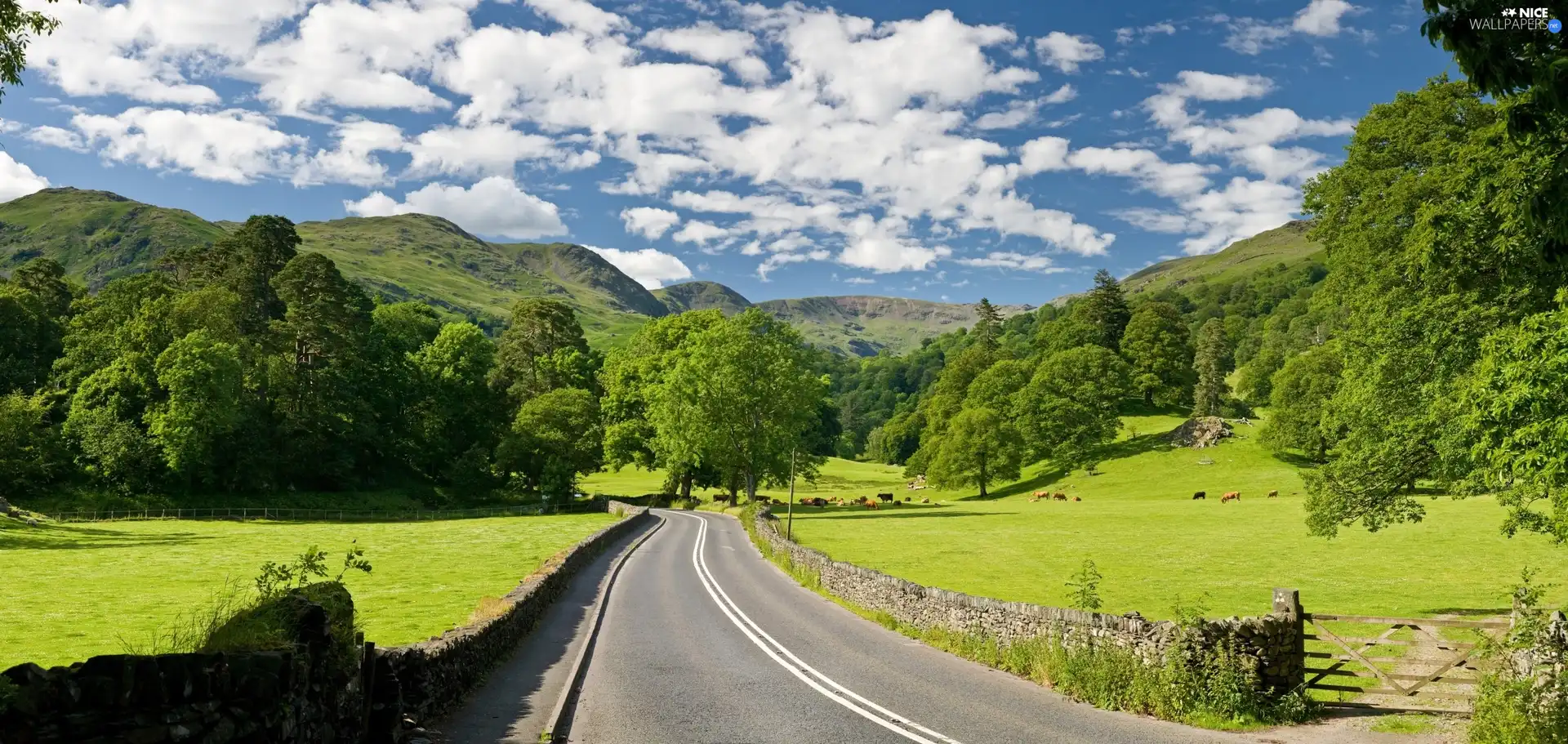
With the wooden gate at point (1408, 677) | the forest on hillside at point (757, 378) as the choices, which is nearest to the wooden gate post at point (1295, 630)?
the wooden gate at point (1408, 677)

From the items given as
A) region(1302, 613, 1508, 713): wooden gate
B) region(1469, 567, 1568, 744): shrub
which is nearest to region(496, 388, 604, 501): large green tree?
region(1302, 613, 1508, 713): wooden gate

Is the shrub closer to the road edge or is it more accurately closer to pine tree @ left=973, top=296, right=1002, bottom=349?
the road edge

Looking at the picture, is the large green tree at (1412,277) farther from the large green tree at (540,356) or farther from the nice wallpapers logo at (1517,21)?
the large green tree at (540,356)

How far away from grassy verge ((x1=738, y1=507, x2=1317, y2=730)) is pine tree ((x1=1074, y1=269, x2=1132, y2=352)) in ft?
428

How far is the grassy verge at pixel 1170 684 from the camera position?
45.8ft

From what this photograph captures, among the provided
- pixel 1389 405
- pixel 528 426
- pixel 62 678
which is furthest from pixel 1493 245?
pixel 528 426

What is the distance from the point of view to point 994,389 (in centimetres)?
11362

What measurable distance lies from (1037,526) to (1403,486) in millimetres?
33185

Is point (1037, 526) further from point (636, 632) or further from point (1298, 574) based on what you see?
point (636, 632)

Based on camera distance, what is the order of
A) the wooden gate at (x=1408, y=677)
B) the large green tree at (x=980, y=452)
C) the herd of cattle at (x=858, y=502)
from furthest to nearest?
the large green tree at (x=980, y=452)
the herd of cattle at (x=858, y=502)
the wooden gate at (x=1408, y=677)

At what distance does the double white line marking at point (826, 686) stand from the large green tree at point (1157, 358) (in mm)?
102498

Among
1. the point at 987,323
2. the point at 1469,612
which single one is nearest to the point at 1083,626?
the point at 1469,612

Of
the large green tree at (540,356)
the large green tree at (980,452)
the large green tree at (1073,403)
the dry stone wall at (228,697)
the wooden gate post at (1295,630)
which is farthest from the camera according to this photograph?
the large green tree at (540,356)

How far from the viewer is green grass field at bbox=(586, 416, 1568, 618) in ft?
97.5
